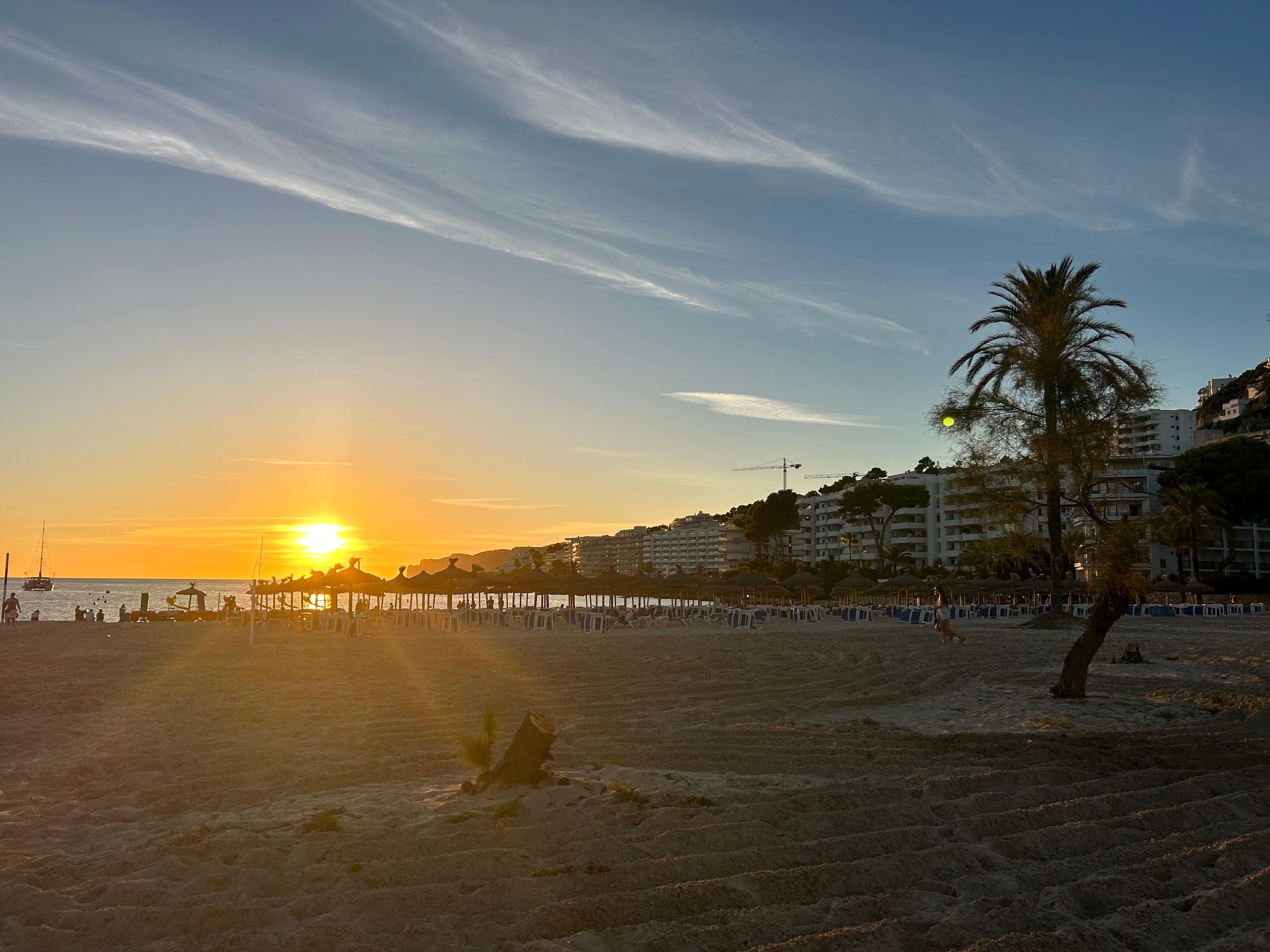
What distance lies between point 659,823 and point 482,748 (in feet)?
5.20

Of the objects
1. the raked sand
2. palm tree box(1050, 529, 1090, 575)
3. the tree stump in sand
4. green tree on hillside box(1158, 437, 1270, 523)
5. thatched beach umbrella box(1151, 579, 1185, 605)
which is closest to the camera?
the raked sand

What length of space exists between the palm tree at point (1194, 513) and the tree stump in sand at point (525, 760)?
51064 millimetres

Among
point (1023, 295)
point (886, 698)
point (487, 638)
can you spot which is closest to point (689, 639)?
point (487, 638)

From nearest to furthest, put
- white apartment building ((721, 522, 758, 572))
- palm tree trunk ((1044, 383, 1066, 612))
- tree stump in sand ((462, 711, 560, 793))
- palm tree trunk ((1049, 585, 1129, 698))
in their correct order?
tree stump in sand ((462, 711, 560, 793)), palm tree trunk ((1049, 585, 1129, 698)), palm tree trunk ((1044, 383, 1066, 612)), white apartment building ((721, 522, 758, 572))

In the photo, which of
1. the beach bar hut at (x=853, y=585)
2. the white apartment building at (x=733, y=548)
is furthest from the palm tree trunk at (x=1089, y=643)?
the white apartment building at (x=733, y=548)

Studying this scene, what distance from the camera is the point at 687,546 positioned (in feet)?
526

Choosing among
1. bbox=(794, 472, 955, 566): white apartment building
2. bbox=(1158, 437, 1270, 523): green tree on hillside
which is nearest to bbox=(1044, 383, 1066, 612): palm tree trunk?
bbox=(1158, 437, 1270, 523): green tree on hillside

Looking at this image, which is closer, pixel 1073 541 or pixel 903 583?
pixel 903 583

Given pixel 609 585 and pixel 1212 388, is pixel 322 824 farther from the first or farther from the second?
pixel 1212 388

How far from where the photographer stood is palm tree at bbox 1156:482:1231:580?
48.9m

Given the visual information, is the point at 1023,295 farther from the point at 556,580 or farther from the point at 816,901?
the point at 816,901

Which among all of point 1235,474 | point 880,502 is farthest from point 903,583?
point 880,502

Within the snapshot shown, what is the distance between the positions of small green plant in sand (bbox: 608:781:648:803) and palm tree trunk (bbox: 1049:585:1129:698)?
652cm

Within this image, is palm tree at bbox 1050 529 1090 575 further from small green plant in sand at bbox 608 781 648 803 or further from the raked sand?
small green plant in sand at bbox 608 781 648 803
